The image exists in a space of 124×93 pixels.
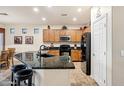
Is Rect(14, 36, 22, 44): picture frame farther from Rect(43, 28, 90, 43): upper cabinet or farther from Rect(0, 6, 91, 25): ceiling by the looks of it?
Rect(0, 6, 91, 25): ceiling

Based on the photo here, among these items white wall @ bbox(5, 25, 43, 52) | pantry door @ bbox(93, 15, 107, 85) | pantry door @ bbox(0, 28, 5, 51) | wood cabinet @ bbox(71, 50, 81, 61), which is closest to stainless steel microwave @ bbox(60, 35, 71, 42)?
wood cabinet @ bbox(71, 50, 81, 61)

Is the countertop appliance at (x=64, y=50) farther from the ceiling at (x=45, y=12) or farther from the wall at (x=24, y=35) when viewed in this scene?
the ceiling at (x=45, y=12)

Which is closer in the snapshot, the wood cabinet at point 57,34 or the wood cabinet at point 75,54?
the wood cabinet at point 75,54

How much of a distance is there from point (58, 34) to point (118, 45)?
7088 millimetres

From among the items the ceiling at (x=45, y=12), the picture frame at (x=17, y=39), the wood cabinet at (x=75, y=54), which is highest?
the ceiling at (x=45, y=12)

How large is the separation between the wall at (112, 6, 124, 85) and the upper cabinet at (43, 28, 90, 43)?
273 inches

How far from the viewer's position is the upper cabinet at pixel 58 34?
33.4 ft

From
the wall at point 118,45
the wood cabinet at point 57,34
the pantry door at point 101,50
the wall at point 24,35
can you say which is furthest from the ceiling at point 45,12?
the wall at point 24,35

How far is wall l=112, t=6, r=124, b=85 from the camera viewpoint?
11.1 feet

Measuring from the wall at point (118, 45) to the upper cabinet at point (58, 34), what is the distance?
692cm

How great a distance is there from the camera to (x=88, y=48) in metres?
5.90

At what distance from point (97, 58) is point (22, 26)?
6.99 metres

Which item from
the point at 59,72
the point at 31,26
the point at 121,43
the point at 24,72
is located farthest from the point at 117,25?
the point at 31,26
